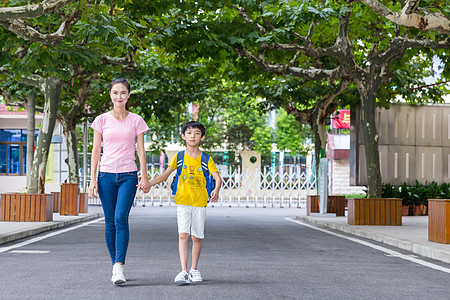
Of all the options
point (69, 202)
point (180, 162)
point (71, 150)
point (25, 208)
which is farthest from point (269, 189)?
point (180, 162)

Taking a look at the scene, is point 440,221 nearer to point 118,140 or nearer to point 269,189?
point 118,140

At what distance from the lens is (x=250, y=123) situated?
49.3 m

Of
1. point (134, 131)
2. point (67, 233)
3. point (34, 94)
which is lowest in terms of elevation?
point (67, 233)

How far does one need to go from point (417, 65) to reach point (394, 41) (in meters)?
6.53

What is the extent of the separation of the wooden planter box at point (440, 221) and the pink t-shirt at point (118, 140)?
659 centimetres

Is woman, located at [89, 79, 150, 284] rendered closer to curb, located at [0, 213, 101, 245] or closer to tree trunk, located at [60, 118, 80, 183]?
curb, located at [0, 213, 101, 245]

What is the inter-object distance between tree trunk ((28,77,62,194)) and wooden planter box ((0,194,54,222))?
1.40 metres

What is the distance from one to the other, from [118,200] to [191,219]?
2.52 ft

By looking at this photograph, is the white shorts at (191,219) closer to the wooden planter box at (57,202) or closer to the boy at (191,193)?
the boy at (191,193)

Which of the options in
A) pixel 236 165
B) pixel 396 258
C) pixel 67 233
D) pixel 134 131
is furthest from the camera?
pixel 236 165

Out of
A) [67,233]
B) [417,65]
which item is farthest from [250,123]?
[67,233]

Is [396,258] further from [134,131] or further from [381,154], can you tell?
[381,154]

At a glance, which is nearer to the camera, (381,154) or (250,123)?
(381,154)

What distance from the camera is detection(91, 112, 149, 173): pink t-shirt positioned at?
686 cm
